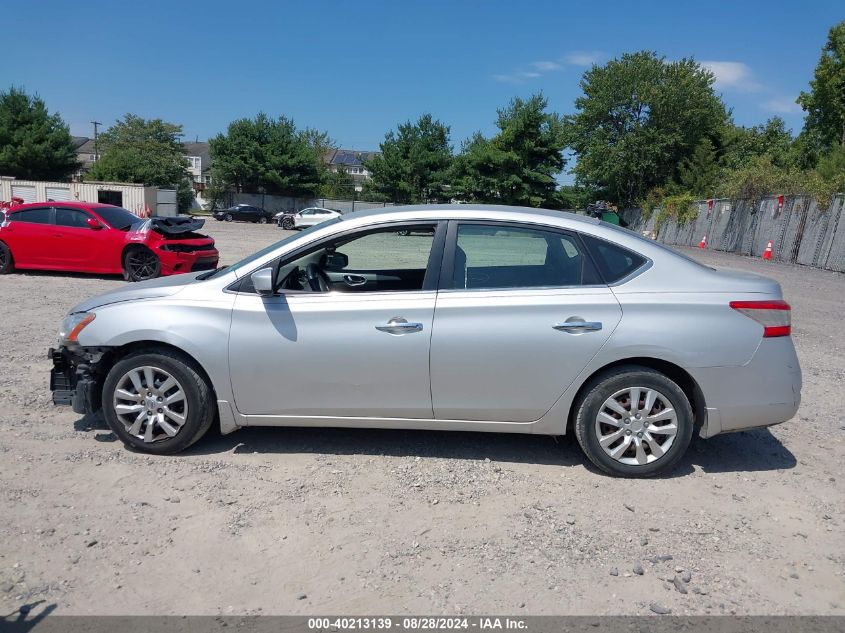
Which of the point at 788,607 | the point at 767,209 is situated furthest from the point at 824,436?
the point at 767,209

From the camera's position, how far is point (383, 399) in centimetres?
431

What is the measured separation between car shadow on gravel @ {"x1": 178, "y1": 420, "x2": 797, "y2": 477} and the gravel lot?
21mm

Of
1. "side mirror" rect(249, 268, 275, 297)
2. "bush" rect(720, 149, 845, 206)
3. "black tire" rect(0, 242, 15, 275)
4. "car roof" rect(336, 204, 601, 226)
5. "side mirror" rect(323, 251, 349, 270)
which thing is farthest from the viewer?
"bush" rect(720, 149, 845, 206)

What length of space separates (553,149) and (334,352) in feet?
164

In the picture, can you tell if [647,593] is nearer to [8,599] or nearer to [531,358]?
[531,358]

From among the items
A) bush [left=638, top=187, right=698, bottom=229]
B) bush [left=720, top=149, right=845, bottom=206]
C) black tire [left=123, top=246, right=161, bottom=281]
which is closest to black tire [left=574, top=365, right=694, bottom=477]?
black tire [left=123, top=246, right=161, bottom=281]

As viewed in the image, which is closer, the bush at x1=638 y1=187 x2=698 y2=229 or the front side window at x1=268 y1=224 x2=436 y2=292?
the front side window at x1=268 y1=224 x2=436 y2=292

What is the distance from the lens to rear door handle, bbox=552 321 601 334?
13.7 feet

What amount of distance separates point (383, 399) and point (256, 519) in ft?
3.60

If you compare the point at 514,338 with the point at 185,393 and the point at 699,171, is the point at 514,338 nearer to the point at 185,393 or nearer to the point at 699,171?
the point at 185,393

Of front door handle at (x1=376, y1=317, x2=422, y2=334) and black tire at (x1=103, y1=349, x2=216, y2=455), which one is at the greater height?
front door handle at (x1=376, y1=317, x2=422, y2=334)

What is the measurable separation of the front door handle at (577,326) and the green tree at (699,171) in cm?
4946

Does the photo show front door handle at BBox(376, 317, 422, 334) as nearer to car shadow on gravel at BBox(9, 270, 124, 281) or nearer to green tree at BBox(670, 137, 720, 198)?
car shadow on gravel at BBox(9, 270, 124, 281)

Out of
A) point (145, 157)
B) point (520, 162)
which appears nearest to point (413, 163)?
point (520, 162)
